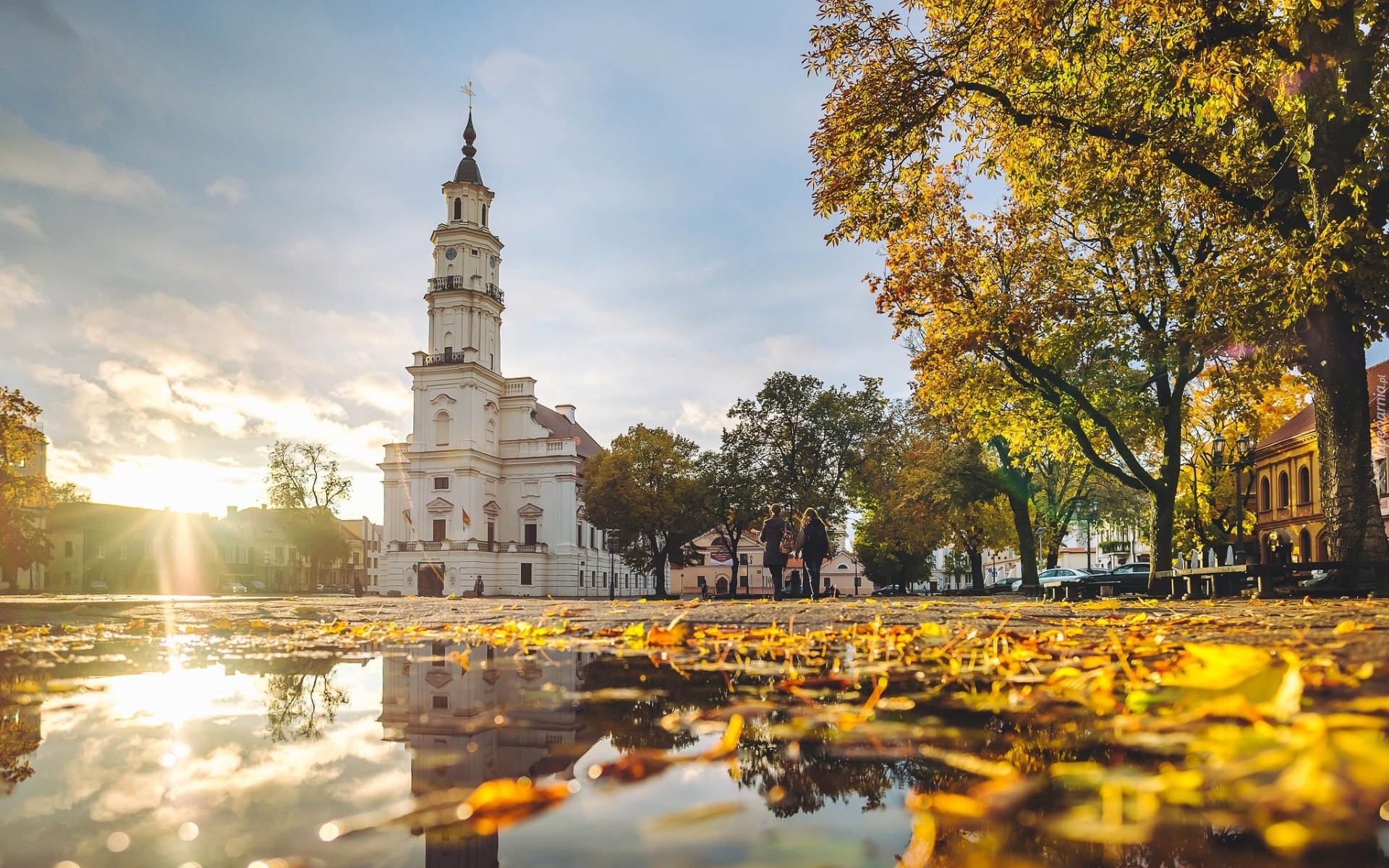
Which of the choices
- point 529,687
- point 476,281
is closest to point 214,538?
point 476,281

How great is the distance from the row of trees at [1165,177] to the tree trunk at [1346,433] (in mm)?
27

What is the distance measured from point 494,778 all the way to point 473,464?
65585mm

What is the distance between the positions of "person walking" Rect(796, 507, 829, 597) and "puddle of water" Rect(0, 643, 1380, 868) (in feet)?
49.4

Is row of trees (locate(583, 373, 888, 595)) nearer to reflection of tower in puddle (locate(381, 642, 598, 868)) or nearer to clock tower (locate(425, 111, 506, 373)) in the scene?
clock tower (locate(425, 111, 506, 373))

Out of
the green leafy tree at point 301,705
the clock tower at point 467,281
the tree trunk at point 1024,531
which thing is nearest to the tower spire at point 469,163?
the clock tower at point 467,281

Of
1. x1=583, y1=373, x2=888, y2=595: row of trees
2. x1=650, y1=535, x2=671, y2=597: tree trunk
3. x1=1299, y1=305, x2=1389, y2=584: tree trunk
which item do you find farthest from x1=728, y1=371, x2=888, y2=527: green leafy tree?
x1=1299, y1=305, x2=1389, y2=584: tree trunk

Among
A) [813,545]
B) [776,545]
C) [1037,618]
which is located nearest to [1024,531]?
[776,545]

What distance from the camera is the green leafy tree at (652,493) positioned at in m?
53.4

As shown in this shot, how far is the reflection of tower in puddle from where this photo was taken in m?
1.68

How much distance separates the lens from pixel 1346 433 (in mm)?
11852

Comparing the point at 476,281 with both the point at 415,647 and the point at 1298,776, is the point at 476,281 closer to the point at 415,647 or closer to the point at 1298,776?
the point at 415,647

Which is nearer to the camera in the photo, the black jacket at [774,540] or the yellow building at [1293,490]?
the black jacket at [774,540]

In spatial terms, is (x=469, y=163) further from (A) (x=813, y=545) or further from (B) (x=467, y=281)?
(A) (x=813, y=545)

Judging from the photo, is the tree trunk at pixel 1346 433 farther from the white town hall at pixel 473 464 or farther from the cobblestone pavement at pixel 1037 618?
the white town hall at pixel 473 464
